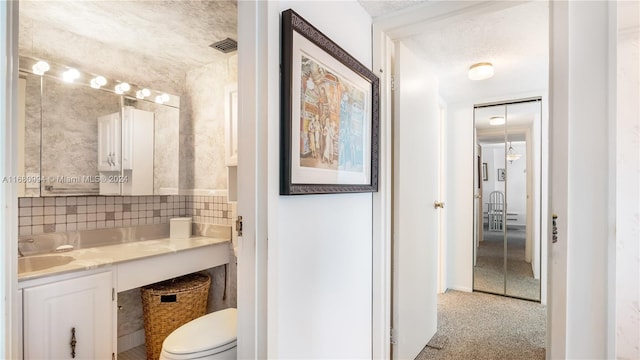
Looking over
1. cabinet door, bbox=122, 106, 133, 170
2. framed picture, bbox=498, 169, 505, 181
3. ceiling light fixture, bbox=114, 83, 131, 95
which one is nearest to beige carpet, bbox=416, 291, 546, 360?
framed picture, bbox=498, 169, 505, 181

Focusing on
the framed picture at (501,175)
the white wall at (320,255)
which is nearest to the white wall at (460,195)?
the framed picture at (501,175)

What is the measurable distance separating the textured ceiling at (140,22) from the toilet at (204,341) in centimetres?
181

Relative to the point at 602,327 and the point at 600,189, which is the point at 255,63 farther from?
the point at 602,327

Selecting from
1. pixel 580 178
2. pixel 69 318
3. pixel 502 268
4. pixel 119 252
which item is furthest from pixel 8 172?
pixel 502 268

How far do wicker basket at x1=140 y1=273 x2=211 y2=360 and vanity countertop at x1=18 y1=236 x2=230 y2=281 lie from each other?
11.8 inches

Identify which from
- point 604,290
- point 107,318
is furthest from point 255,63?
point 107,318

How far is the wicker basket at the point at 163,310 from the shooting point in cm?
214

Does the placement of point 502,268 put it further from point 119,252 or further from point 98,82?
point 98,82

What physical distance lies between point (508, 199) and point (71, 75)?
3.99 metres

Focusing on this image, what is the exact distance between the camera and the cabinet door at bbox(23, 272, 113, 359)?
60.2 inches

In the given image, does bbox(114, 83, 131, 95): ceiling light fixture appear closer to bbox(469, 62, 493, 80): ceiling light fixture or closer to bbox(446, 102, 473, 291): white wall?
bbox(469, 62, 493, 80): ceiling light fixture

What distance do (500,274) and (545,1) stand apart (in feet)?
9.13

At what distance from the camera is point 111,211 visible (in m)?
2.29

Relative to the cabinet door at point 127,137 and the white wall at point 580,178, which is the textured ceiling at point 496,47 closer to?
the white wall at point 580,178
